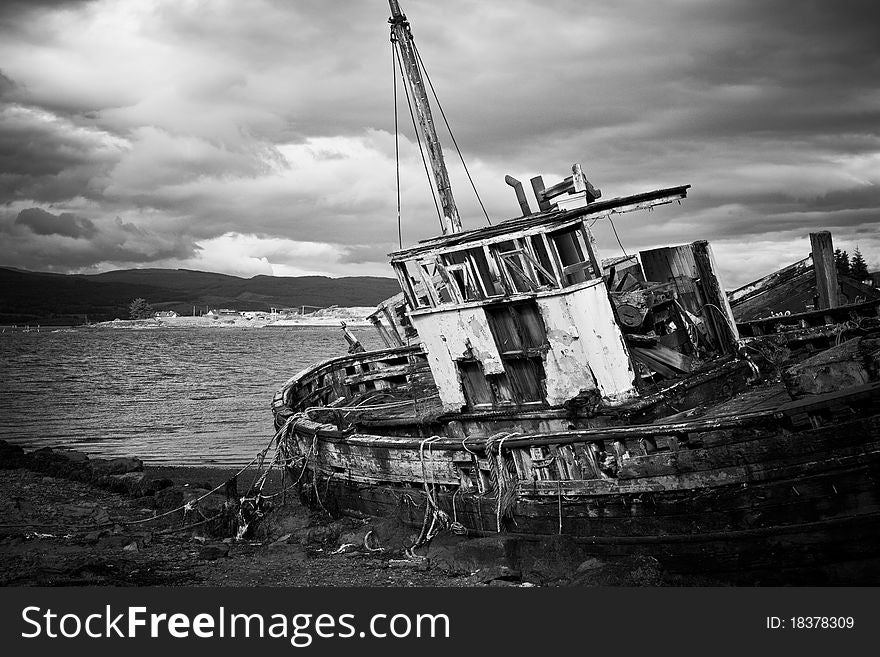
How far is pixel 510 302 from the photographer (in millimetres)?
11727

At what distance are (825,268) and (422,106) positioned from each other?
11246mm

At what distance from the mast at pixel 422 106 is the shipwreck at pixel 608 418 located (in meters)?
6.60

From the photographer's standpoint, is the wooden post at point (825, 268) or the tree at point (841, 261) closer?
the wooden post at point (825, 268)

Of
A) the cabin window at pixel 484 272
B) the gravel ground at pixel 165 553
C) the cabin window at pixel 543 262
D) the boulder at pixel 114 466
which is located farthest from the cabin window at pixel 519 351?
the boulder at pixel 114 466

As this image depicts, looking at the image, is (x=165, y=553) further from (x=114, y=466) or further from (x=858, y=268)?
(x=858, y=268)

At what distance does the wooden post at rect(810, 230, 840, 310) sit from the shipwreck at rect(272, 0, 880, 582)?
4.38 metres

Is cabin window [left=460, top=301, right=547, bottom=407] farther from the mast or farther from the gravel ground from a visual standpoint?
the mast

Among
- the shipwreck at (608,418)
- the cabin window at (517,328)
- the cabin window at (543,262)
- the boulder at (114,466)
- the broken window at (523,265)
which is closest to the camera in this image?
the shipwreck at (608,418)

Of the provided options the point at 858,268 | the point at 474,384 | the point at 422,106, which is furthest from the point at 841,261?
the point at 474,384

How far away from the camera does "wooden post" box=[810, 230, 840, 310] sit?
19.3 metres

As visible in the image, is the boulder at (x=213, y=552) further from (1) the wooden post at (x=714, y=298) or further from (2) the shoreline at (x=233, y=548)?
(1) the wooden post at (x=714, y=298)

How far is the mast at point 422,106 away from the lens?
19422mm

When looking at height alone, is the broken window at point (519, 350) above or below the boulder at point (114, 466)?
above

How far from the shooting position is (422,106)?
64.6 feet
